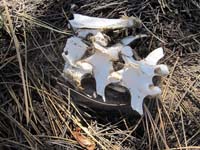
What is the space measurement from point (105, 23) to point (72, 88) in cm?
34

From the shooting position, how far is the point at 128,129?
2168 millimetres

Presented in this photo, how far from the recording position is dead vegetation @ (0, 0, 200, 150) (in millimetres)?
2145

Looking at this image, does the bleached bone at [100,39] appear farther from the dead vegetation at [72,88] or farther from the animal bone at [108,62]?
the dead vegetation at [72,88]

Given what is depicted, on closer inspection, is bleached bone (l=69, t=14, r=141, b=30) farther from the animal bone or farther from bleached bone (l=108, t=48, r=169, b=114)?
bleached bone (l=108, t=48, r=169, b=114)

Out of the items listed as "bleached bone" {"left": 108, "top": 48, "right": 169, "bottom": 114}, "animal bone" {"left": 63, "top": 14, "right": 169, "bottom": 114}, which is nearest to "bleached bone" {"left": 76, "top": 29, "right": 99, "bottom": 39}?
"animal bone" {"left": 63, "top": 14, "right": 169, "bottom": 114}

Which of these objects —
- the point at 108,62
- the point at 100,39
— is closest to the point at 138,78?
the point at 108,62

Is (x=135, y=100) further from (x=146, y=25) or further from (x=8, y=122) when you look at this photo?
(x=8, y=122)

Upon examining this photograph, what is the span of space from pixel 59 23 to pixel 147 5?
0.43 meters

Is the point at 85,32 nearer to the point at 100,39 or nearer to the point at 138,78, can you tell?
the point at 100,39

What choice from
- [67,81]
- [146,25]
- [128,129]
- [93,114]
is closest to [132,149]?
[128,129]

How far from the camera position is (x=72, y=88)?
7.34 feet

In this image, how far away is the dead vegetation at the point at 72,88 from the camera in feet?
7.04

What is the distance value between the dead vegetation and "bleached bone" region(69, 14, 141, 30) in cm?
5

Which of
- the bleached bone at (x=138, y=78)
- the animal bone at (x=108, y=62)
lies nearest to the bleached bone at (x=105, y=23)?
the animal bone at (x=108, y=62)
